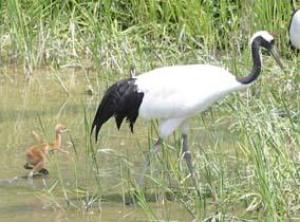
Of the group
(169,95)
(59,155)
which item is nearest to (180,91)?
(169,95)

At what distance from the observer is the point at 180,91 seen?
6.44m

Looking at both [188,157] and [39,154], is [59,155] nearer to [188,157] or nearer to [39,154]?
[39,154]

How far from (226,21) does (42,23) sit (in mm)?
1610

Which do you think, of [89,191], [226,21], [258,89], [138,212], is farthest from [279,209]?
[226,21]

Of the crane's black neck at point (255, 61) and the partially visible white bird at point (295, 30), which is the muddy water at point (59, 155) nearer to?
the crane's black neck at point (255, 61)

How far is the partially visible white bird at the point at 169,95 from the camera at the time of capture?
6.43 meters

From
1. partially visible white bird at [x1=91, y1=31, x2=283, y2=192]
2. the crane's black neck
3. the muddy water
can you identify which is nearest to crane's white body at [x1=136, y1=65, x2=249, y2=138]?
partially visible white bird at [x1=91, y1=31, x2=283, y2=192]

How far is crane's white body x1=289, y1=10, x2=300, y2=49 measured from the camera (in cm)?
966

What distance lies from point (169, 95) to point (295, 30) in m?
3.59

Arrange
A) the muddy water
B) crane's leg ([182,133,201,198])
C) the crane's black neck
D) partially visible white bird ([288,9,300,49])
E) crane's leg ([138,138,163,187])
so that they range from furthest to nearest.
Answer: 1. partially visible white bird ([288,9,300,49])
2. the crane's black neck
3. crane's leg ([138,138,163,187])
4. crane's leg ([182,133,201,198])
5. the muddy water

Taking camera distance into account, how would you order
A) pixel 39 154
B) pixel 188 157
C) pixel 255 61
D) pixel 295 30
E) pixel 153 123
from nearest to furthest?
pixel 188 157 < pixel 255 61 < pixel 39 154 < pixel 153 123 < pixel 295 30

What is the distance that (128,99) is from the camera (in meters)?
6.49

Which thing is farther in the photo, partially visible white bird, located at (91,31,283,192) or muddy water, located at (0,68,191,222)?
partially visible white bird, located at (91,31,283,192)

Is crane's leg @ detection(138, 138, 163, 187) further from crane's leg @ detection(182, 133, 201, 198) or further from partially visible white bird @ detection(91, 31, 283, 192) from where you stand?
crane's leg @ detection(182, 133, 201, 198)
